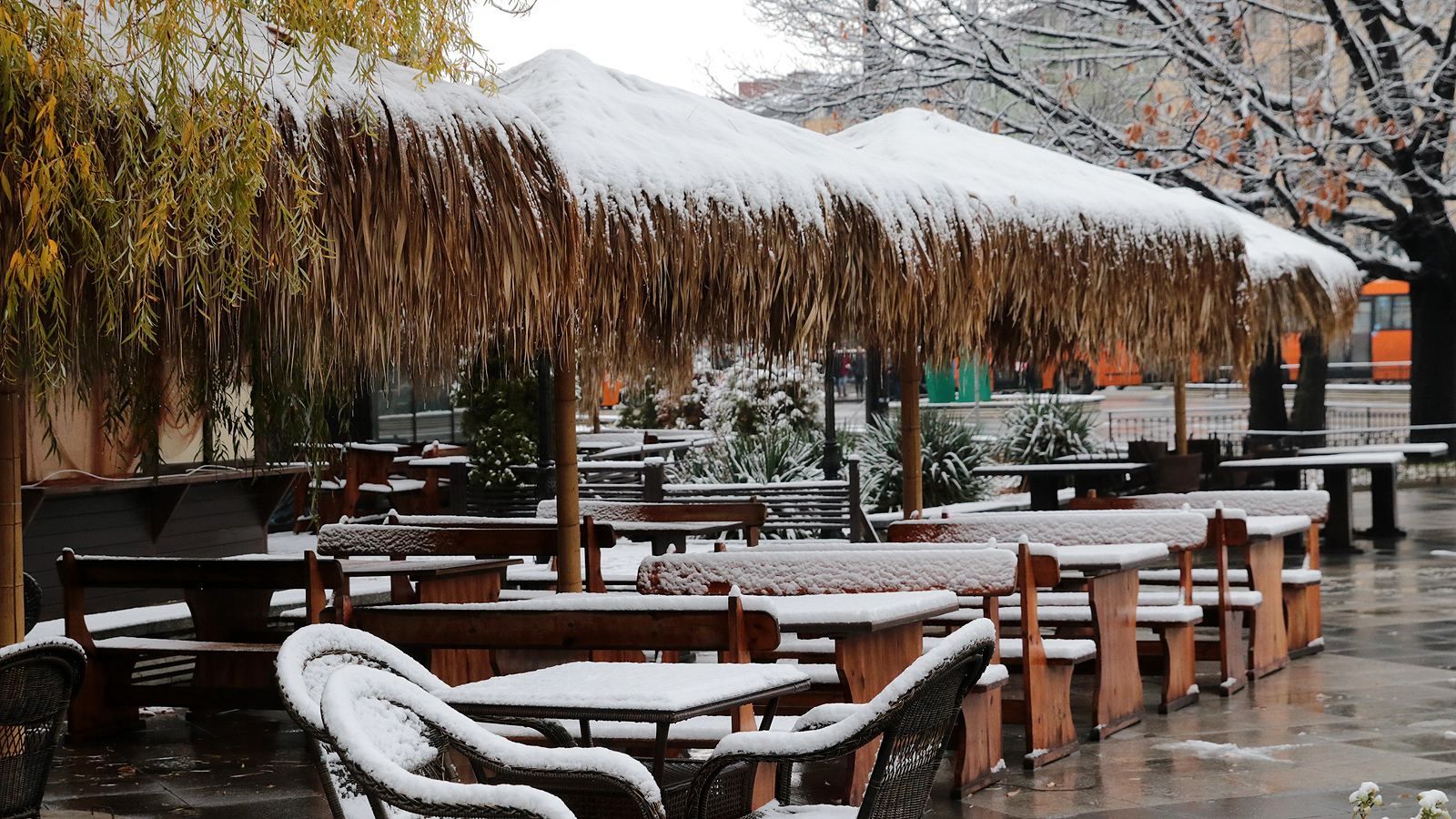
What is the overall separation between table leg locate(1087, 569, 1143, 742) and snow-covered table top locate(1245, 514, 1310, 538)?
1117 millimetres

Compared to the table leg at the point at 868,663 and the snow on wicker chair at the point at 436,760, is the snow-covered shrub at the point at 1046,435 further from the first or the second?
the snow on wicker chair at the point at 436,760

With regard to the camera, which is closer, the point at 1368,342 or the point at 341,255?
the point at 341,255

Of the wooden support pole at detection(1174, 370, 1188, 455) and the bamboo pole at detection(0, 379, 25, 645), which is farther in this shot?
the wooden support pole at detection(1174, 370, 1188, 455)

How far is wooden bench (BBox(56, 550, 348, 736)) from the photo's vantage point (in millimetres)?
6629

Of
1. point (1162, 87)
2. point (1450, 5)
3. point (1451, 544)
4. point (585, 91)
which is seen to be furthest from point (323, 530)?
point (1162, 87)

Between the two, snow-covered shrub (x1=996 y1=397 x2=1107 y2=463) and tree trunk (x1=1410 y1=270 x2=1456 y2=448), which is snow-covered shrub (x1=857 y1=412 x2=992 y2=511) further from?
tree trunk (x1=1410 y1=270 x2=1456 y2=448)

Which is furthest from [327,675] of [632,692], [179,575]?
[179,575]

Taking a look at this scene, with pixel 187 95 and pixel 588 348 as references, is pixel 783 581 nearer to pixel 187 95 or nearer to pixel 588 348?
pixel 588 348

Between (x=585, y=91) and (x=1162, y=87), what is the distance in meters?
17.6

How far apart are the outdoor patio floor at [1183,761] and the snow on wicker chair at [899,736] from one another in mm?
2181

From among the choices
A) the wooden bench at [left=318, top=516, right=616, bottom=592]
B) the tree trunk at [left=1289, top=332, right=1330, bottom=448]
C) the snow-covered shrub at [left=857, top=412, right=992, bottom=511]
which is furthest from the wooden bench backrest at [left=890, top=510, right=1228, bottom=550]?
the tree trunk at [left=1289, top=332, right=1330, bottom=448]

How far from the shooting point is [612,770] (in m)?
2.75

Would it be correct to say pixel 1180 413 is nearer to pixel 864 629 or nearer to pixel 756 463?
pixel 756 463

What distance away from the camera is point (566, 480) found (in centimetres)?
608
